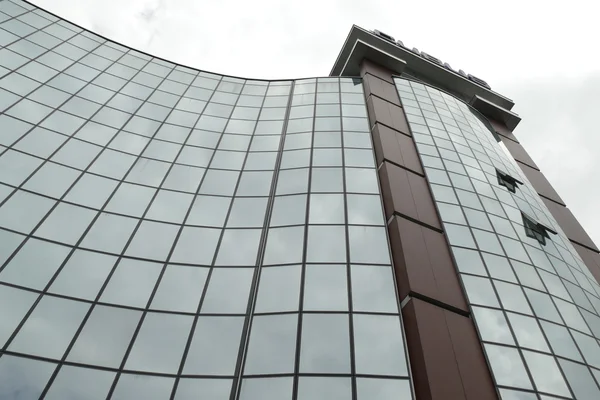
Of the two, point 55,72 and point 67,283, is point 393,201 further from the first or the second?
point 55,72

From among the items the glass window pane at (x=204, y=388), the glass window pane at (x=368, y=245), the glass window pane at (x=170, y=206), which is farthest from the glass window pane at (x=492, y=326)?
the glass window pane at (x=170, y=206)

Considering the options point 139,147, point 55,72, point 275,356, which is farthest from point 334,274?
point 55,72

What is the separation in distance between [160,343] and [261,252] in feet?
16.5

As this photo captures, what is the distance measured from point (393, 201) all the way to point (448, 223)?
107 inches

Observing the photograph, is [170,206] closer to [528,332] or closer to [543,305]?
[528,332]

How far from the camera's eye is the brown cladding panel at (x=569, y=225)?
85.6ft

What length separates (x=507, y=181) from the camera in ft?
82.4

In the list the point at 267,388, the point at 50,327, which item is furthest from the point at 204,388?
the point at 50,327

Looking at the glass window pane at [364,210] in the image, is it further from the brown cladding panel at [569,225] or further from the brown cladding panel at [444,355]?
the brown cladding panel at [569,225]

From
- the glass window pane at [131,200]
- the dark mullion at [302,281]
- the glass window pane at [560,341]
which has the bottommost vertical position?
the glass window pane at [131,200]

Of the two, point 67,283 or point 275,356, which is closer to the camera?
point 275,356

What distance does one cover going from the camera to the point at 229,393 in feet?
37.2

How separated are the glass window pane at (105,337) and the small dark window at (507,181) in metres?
20.9

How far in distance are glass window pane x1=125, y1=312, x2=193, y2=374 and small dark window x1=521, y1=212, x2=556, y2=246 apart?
1692 centimetres
